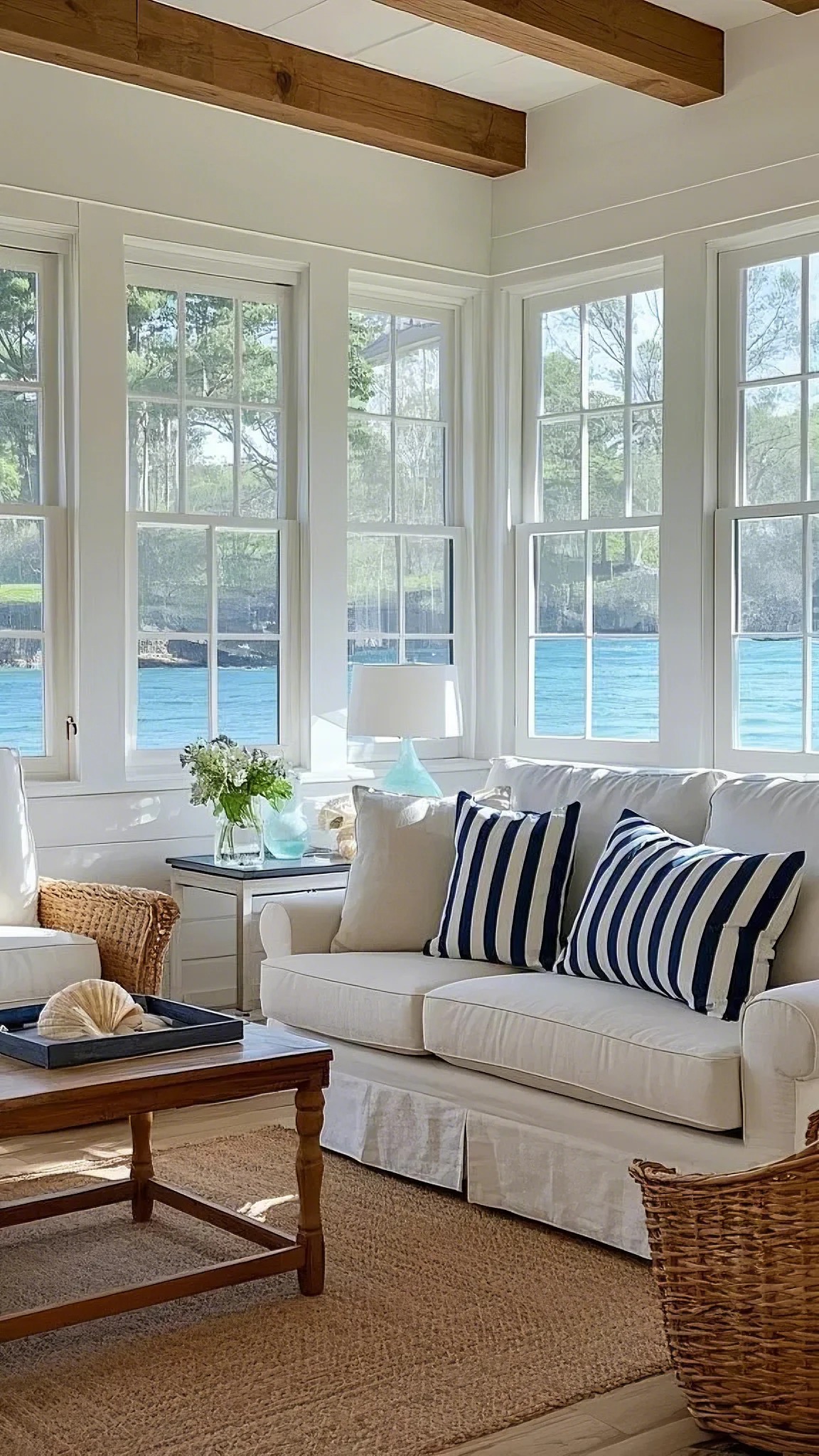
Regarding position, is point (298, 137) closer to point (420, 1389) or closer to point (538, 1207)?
point (538, 1207)

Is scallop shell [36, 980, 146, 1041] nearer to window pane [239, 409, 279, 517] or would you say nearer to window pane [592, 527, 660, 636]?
window pane [239, 409, 279, 517]

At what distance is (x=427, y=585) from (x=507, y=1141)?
2.90 m

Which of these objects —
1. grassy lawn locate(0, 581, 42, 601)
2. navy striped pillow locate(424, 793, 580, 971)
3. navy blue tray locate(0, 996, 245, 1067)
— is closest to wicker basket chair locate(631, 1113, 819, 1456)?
navy blue tray locate(0, 996, 245, 1067)

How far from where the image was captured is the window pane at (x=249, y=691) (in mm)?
5547

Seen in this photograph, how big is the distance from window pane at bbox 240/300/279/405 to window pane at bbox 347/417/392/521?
0.36 m

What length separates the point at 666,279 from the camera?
5379 millimetres

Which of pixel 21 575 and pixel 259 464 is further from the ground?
pixel 259 464

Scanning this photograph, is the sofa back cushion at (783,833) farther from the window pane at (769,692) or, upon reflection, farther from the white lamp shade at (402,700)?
the white lamp shade at (402,700)

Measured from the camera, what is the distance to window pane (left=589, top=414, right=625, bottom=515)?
5.70 meters

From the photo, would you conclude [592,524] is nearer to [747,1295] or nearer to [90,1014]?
[90,1014]

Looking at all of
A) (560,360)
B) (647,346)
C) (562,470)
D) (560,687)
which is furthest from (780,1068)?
(560,360)

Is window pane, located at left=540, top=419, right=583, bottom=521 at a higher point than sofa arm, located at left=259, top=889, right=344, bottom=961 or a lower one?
higher

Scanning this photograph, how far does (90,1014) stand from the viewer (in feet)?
10.2

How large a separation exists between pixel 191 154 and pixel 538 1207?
3.57 m
